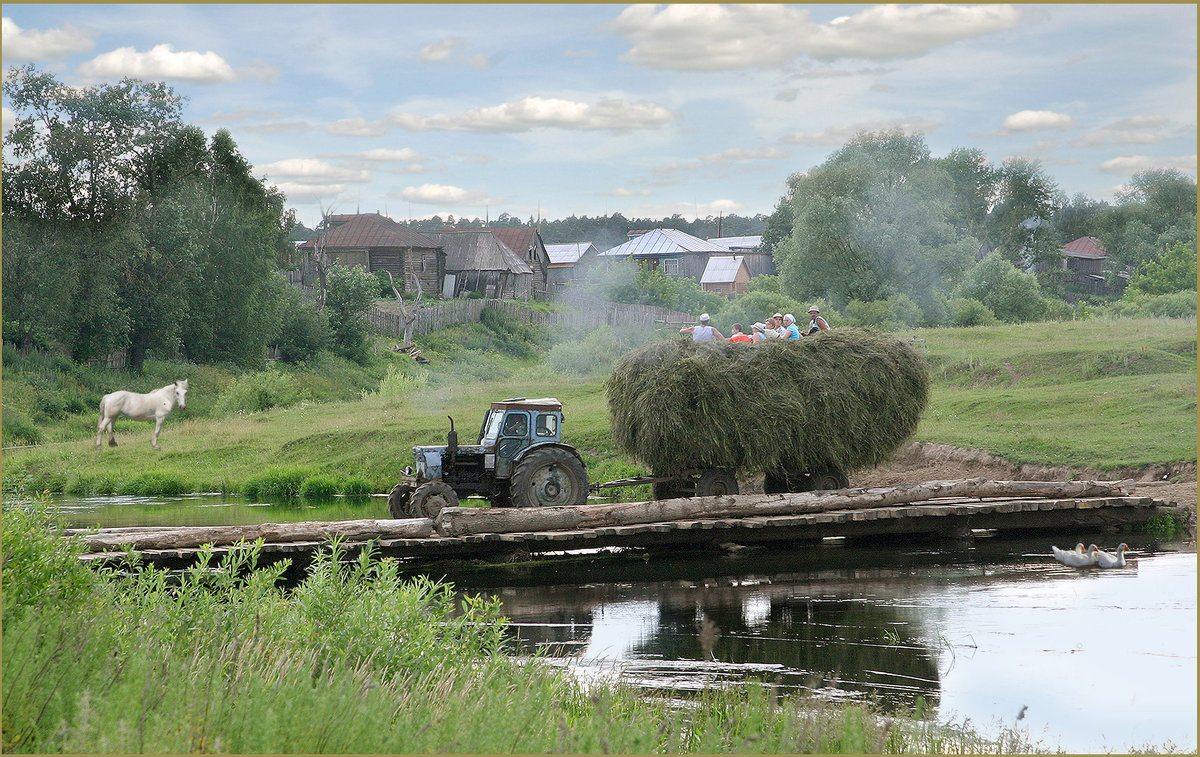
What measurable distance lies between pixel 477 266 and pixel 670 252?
733 inches

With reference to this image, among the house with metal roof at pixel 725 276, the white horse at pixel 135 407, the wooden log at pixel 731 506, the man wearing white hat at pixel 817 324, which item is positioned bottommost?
the wooden log at pixel 731 506

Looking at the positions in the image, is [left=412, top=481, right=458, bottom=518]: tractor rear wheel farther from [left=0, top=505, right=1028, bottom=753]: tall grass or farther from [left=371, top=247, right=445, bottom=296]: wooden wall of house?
[left=371, top=247, right=445, bottom=296]: wooden wall of house

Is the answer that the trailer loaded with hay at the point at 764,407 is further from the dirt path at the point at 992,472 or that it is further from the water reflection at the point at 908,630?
the water reflection at the point at 908,630

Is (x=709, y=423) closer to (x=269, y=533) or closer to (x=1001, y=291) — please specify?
(x=269, y=533)

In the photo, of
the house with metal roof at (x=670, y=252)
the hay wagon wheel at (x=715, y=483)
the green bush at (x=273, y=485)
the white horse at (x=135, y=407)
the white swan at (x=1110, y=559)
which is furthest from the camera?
the house with metal roof at (x=670, y=252)

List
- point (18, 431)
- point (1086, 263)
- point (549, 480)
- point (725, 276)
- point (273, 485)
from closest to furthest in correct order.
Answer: point (549, 480) < point (273, 485) < point (18, 431) < point (725, 276) < point (1086, 263)

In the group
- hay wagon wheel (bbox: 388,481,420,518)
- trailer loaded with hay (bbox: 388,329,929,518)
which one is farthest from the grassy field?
hay wagon wheel (bbox: 388,481,420,518)

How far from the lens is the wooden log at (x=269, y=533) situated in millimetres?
13219

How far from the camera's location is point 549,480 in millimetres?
15328

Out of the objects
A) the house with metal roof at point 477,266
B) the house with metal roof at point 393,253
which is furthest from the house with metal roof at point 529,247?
the house with metal roof at point 393,253

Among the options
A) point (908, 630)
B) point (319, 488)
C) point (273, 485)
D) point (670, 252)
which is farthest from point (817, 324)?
point (670, 252)

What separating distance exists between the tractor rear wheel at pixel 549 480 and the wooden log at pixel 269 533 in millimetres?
1810

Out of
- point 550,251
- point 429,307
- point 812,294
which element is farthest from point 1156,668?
→ point 550,251

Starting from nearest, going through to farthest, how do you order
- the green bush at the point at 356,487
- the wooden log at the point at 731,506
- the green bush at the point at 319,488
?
1. the wooden log at the point at 731,506
2. the green bush at the point at 319,488
3. the green bush at the point at 356,487
